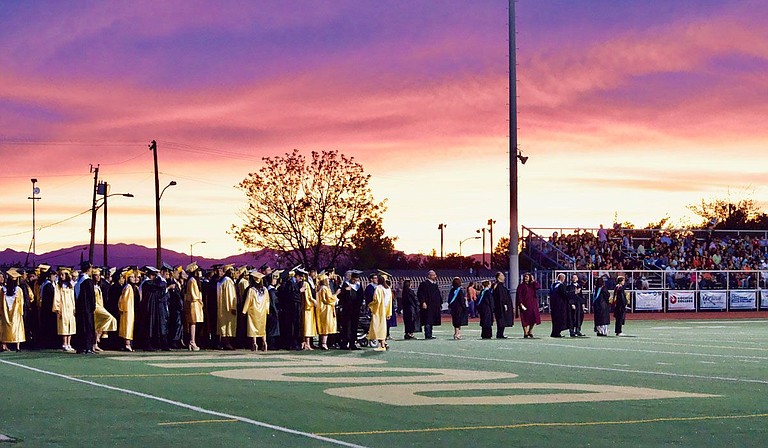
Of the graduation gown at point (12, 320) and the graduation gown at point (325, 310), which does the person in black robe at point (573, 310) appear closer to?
the graduation gown at point (325, 310)

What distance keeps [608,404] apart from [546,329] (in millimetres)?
26485

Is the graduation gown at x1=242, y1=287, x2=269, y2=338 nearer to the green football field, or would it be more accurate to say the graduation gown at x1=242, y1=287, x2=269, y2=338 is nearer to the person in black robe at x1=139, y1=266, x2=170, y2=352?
the green football field

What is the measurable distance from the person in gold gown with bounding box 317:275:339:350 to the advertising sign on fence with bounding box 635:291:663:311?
27388 millimetres

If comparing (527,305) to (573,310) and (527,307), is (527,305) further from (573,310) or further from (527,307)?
(573,310)

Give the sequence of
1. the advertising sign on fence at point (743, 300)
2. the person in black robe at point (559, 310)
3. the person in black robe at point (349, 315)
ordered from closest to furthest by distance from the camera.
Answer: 1. the person in black robe at point (349, 315)
2. the person in black robe at point (559, 310)
3. the advertising sign on fence at point (743, 300)

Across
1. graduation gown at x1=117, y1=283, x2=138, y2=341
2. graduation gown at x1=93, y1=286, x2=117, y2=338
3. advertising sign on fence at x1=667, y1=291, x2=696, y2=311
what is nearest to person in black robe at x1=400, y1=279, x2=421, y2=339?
graduation gown at x1=117, y1=283, x2=138, y2=341

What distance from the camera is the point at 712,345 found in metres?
28.1

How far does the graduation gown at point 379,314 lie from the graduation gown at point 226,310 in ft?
9.89

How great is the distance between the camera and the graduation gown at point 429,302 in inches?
1268

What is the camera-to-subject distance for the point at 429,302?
3253 cm

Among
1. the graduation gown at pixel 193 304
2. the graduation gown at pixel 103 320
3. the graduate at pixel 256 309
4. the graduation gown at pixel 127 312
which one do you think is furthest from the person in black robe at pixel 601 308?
the graduation gown at pixel 103 320

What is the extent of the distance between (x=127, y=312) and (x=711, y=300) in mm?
33466

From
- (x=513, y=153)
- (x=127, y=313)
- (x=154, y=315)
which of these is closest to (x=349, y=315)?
(x=154, y=315)

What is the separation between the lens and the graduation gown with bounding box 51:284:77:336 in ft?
85.4
